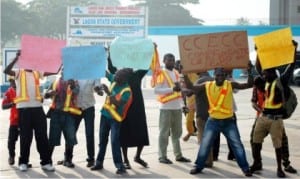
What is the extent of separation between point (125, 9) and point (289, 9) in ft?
78.9

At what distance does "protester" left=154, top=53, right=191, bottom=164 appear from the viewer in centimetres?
936

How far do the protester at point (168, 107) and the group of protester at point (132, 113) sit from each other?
0.01 meters

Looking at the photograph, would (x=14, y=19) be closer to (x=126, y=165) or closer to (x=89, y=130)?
(x=89, y=130)

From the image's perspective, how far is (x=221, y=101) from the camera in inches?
326

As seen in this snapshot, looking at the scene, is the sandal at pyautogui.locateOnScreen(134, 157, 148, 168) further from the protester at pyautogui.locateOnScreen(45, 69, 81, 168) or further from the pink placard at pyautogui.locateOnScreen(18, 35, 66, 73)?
the pink placard at pyautogui.locateOnScreen(18, 35, 66, 73)

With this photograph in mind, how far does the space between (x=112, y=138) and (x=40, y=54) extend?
4.92 ft

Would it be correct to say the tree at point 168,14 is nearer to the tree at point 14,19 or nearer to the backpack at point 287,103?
the tree at point 14,19

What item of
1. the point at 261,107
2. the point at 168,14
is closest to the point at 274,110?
the point at 261,107

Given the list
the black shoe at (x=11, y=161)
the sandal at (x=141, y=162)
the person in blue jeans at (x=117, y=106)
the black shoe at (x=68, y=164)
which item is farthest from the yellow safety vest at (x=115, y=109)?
the black shoe at (x=11, y=161)

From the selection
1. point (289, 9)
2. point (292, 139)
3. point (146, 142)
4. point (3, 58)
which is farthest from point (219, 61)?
point (289, 9)

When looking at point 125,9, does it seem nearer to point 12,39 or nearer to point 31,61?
point 31,61

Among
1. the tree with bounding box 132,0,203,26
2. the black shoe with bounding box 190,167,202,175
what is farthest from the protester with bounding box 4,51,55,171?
the tree with bounding box 132,0,203,26

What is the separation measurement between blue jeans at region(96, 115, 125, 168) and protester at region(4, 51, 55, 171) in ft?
2.40

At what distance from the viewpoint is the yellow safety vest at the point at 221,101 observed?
27.2ft
